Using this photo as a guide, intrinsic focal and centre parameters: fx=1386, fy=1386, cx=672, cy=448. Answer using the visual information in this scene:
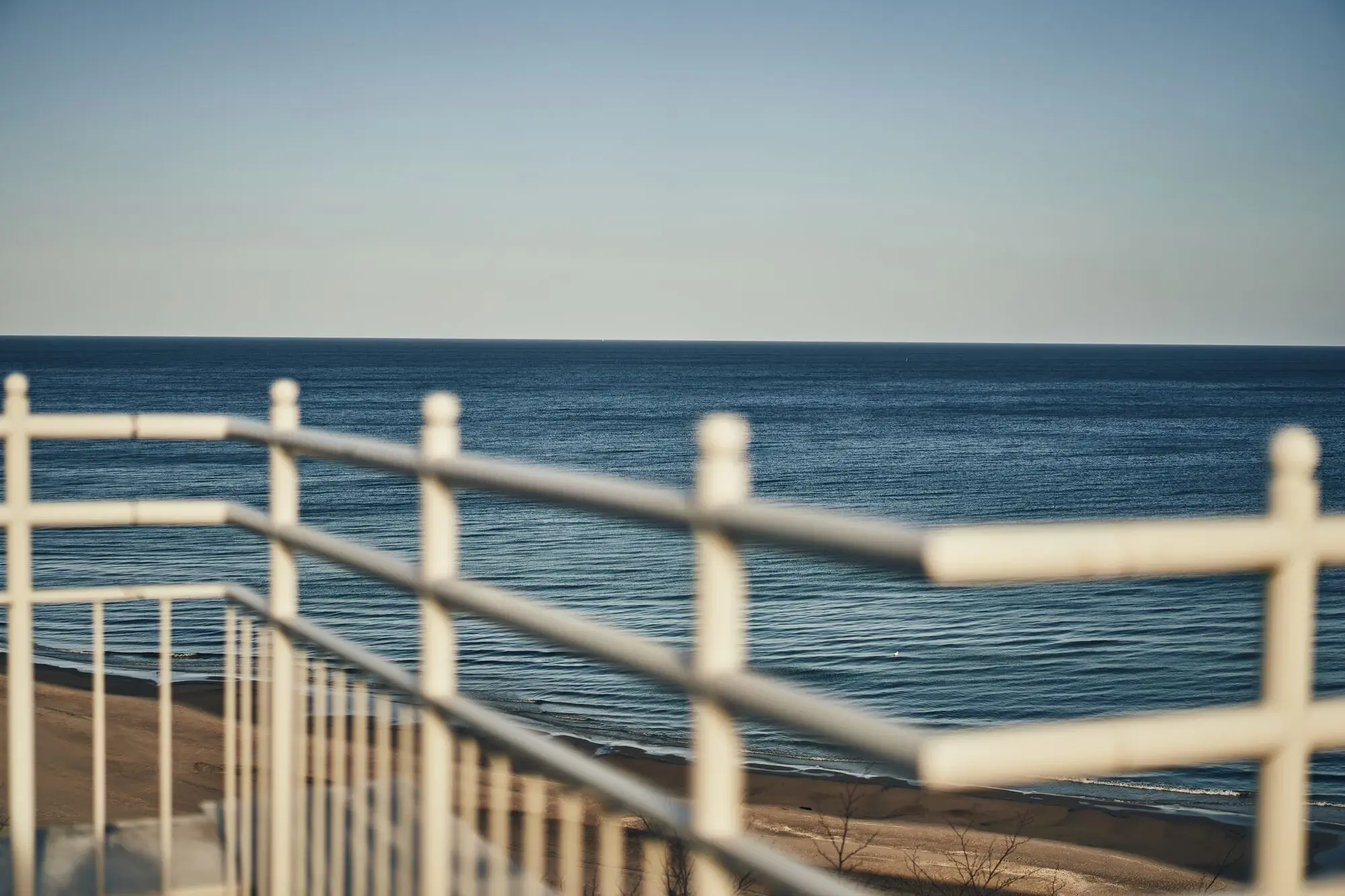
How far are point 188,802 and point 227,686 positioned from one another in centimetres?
849

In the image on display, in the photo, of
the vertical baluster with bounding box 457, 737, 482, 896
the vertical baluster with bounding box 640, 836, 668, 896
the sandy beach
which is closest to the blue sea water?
the sandy beach

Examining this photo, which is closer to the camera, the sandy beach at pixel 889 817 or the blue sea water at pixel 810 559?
the sandy beach at pixel 889 817

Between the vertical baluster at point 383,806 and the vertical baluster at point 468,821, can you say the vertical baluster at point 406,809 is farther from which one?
the vertical baluster at point 468,821

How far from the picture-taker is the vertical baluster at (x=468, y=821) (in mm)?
2391

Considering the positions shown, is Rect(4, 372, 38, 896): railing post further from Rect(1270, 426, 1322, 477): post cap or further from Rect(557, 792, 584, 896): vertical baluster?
Rect(1270, 426, 1322, 477): post cap

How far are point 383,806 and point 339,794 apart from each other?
0.31 meters

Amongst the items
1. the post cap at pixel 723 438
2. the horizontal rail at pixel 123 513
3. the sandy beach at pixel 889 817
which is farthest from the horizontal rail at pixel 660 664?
the sandy beach at pixel 889 817

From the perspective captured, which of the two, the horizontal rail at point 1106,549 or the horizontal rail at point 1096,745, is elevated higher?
the horizontal rail at point 1106,549

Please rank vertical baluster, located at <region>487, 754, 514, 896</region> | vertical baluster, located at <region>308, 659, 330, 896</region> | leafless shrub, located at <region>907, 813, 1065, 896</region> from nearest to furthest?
vertical baluster, located at <region>487, 754, 514, 896</region>
vertical baluster, located at <region>308, 659, 330, 896</region>
leafless shrub, located at <region>907, 813, 1065, 896</region>

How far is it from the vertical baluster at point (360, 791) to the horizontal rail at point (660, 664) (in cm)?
31

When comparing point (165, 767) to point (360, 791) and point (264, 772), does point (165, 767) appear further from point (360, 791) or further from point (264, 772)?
point (360, 791)

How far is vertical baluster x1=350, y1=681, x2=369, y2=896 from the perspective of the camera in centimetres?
283

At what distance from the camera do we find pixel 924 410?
84.9m

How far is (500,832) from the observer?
7.70 ft
